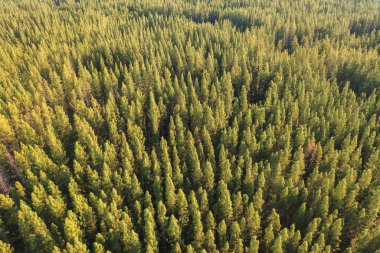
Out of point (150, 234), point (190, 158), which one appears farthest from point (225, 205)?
point (190, 158)

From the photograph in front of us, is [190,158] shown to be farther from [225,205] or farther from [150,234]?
[150,234]

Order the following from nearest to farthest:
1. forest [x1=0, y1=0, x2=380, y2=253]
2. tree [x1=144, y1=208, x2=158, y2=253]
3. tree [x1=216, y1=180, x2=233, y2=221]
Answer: tree [x1=144, y1=208, x2=158, y2=253] → forest [x1=0, y1=0, x2=380, y2=253] → tree [x1=216, y1=180, x2=233, y2=221]

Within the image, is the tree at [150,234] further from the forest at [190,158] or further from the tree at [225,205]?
the tree at [225,205]

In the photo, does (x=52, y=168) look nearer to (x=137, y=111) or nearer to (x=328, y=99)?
(x=137, y=111)

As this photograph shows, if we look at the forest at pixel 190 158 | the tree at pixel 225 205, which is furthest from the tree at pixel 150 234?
the tree at pixel 225 205

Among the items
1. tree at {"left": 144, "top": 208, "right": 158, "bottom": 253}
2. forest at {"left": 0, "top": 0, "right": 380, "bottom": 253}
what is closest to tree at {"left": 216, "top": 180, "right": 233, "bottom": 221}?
forest at {"left": 0, "top": 0, "right": 380, "bottom": 253}

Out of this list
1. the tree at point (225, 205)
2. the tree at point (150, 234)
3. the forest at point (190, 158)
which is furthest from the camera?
the tree at point (225, 205)

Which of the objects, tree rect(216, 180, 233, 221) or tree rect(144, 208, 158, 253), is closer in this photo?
tree rect(144, 208, 158, 253)

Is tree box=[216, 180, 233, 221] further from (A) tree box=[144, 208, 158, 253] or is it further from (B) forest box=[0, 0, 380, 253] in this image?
(A) tree box=[144, 208, 158, 253]

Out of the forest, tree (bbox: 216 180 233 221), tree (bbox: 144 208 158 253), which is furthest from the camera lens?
tree (bbox: 216 180 233 221)
